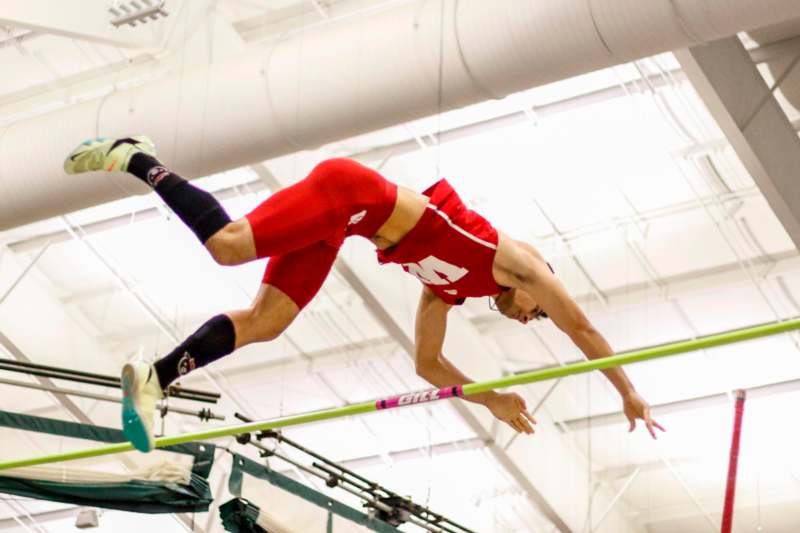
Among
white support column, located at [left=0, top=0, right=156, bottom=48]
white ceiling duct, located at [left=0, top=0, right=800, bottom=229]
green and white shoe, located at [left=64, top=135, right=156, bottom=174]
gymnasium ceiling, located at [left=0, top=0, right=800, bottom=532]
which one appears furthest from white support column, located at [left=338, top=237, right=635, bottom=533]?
green and white shoe, located at [left=64, top=135, right=156, bottom=174]

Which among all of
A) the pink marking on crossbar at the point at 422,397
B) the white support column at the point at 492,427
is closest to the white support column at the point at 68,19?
the white support column at the point at 492,427

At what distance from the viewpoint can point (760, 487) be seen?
14.1 metres

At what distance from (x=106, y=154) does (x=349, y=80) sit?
3.70 m

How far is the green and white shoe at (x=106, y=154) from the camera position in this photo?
4.87 metres

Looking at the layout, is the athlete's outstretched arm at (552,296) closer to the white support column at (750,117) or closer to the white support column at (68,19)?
the white support column at (750,117)

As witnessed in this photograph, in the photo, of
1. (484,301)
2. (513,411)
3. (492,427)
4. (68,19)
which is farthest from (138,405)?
(492,427)

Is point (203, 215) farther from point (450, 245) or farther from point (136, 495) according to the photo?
point (136, 495)

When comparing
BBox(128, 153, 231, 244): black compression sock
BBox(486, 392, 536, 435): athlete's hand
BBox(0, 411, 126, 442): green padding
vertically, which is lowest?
BBox(486, 392, 536, 435): athlete's hand

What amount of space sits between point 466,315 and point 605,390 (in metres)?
1.59

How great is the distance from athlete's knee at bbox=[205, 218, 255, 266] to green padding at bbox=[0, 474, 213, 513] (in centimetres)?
325

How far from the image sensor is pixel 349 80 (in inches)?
333

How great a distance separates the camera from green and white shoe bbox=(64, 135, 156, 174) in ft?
16.0

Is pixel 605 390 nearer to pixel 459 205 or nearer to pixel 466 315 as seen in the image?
pixel 466 315

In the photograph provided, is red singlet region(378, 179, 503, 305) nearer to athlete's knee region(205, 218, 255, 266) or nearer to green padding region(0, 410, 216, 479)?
athlete's knee region(205, 218, 255, 266)
